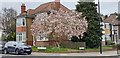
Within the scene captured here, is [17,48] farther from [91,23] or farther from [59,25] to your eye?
[91,23]

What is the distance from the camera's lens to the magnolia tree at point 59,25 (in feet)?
128

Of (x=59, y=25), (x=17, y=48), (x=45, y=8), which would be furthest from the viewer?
(x=45, y=8)

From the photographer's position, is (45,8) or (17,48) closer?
(17,48)

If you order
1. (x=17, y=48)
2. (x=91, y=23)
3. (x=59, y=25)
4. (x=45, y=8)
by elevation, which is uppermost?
(x=45, y=8)

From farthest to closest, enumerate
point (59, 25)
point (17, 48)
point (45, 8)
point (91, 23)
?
point (45, 8) < point (91, 23) < point (59, 25) < point (17, 48)

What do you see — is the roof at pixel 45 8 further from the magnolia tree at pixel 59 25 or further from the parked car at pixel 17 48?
the parked car at pixel 17 48

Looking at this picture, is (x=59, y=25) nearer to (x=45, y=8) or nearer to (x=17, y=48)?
(x=17, y=48)

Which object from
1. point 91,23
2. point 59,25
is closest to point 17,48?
point 59,25

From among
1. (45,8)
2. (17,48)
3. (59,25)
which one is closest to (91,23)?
(59,25)

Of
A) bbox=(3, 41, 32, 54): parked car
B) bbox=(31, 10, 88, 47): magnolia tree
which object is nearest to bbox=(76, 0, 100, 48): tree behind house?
bbox=(31, 10, 88, 47): magnolia tree

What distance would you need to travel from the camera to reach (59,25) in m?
38.7

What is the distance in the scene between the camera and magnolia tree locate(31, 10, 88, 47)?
39125mm

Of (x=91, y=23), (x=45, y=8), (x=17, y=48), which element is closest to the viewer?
(x=17, y=48)

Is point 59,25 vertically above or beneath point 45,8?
beneath
